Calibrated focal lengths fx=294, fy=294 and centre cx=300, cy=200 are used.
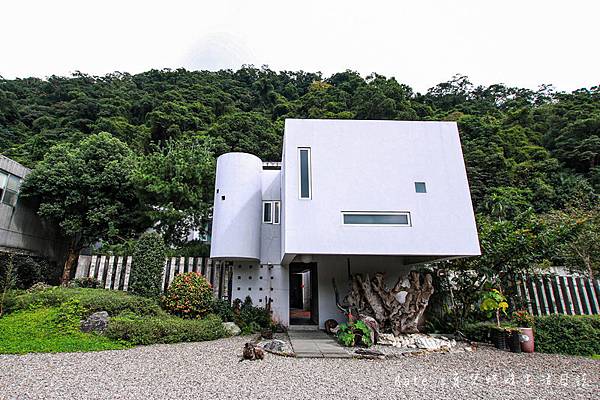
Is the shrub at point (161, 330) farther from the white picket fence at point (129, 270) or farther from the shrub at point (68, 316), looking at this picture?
the white picket fence at point (129, 270)

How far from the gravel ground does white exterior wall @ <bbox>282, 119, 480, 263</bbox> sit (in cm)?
240

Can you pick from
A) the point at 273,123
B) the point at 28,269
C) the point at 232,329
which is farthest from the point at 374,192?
the point at 273,123

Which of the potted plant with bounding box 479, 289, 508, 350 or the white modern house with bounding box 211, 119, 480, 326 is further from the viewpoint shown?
the potted plant with bounding box 479, 289, 508, 350

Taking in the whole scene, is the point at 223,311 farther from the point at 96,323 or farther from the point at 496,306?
the point at 496,306

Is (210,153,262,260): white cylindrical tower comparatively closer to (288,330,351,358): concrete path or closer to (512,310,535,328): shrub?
(288,330,351,358): concrete path

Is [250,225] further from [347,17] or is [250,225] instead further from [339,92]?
[339,92]

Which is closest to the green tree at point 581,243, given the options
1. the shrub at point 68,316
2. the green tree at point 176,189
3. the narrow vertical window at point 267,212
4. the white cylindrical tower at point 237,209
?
the narrow vertical window at point 267,212

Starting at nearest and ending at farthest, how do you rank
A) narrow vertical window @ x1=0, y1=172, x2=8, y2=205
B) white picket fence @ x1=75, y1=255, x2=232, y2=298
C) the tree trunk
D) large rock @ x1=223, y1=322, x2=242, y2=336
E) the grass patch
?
the grass patch
large rock @ x1=223, y1=322, x2=242, y2=336
white picket fence @ x1=75, y1=255, x2=232, y2=298
narrow vertical window @ x1=0, y1=172, x2=8, y2=205
the tree trunk

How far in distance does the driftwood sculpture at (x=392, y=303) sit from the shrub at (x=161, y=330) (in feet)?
12.1

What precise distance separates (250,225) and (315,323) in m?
4.05

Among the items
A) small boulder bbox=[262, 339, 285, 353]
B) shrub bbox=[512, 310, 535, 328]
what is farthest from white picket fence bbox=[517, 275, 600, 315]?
small boulder bbox=[262, 339, 285, 353]

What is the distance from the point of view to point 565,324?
7098mm

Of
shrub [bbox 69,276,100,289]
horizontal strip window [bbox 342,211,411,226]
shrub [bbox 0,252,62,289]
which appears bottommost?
shrub [bbox 69,276,100,289]

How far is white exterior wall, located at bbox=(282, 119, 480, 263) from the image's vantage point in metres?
7.03
